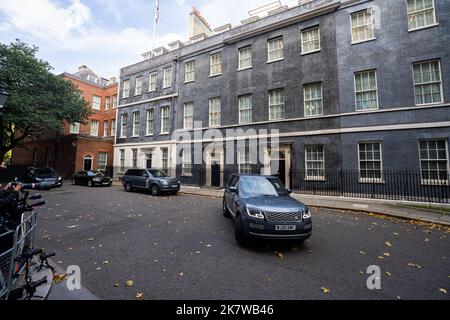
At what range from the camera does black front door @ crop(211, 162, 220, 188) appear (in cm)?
1817

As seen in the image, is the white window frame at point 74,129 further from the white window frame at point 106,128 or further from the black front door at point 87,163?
the black front door at point 87,163

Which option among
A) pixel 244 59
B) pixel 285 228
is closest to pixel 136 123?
pixel 244 59

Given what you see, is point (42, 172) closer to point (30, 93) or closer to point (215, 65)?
point (30, 93)

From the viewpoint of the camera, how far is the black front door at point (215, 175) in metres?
18.2

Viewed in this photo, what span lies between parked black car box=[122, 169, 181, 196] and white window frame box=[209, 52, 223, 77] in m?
10.3

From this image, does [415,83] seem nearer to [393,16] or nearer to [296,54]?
[393,16]

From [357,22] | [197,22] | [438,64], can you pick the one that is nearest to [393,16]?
[357,22]

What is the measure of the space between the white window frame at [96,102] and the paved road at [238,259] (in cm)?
3033

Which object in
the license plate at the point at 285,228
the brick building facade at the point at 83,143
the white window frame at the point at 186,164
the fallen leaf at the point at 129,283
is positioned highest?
the brick building facade at the point at 83,143

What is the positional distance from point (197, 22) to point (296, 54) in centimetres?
1277

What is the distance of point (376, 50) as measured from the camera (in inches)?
516

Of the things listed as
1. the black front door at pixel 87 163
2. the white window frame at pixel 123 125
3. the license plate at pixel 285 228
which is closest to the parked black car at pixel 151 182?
the white window frame at pixel 123 125

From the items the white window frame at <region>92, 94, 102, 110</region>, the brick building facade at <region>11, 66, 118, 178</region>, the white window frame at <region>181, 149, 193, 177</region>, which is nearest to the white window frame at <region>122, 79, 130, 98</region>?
the brick building facade at <region>11, 66, 118, 178</region>

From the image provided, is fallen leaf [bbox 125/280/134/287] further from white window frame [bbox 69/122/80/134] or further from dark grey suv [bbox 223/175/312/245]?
white window frame [bbox 69/122/80/134]
